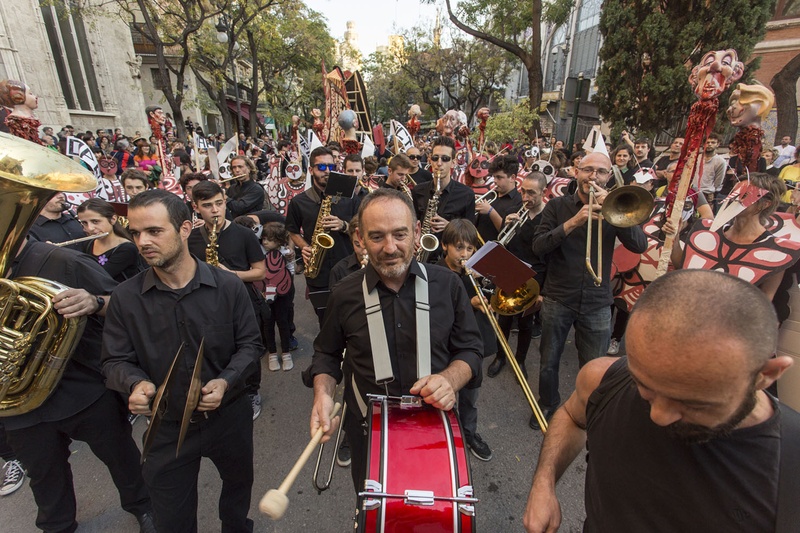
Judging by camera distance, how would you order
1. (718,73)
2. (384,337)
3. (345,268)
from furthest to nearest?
(345,268), (718,73), (384,337)

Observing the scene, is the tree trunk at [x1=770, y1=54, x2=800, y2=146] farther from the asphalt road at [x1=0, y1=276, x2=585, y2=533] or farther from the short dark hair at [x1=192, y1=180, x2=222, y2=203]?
the short dark hair at [x1=192, y1=180, x2=222, y2=203]

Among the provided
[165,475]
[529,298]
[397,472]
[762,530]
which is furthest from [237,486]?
[529,298]

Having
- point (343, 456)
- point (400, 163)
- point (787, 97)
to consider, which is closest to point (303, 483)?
point (343, 456)

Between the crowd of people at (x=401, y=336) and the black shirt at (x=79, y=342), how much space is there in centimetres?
1

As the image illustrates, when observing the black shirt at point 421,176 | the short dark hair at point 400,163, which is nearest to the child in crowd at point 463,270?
the short dark hair at point 400,163

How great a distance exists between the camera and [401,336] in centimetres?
202

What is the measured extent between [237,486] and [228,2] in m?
17.0

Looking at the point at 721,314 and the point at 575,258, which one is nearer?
the point at 721,314

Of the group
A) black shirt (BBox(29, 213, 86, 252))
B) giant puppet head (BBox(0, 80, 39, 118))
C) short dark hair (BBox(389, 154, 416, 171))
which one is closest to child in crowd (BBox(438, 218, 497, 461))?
short dark hair (BBox(389, 154, 416, 171))

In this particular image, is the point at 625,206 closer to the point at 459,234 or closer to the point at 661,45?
the point at 459,234

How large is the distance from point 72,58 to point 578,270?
27717 millimetres

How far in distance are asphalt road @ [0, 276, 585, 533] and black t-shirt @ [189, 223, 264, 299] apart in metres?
1.60

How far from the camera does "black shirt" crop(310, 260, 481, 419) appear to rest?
2033mm

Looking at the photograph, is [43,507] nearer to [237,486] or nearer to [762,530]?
[237,486]
